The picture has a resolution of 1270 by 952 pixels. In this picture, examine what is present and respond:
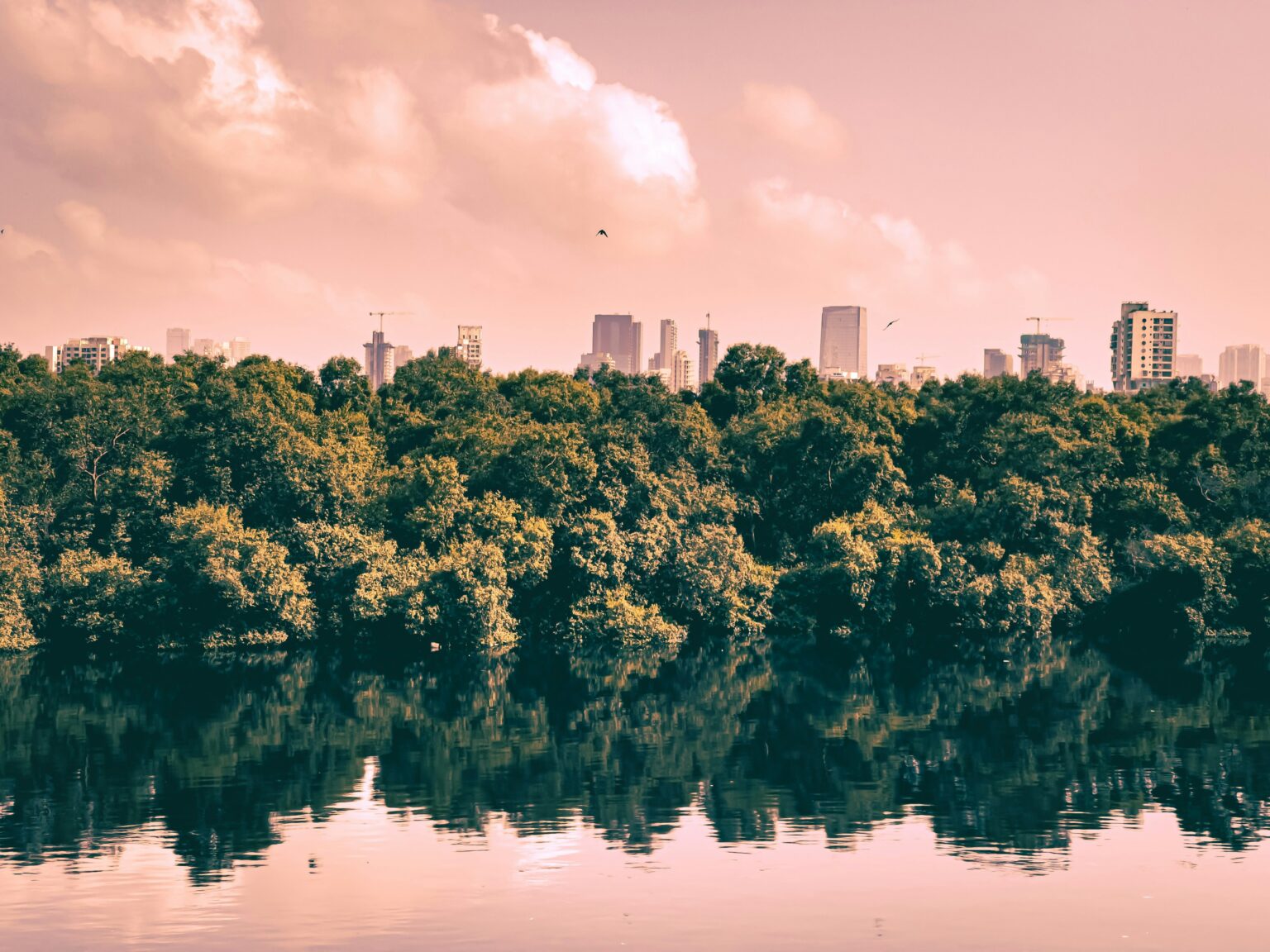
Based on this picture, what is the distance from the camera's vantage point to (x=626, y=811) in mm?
47562

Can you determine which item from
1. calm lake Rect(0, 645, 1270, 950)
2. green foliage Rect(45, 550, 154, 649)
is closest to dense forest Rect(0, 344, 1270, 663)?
green foliage Rect(45, 550, 154, 649)

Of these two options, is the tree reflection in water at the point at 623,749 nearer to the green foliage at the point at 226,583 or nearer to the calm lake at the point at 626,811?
the calm lake at the point at 626,811

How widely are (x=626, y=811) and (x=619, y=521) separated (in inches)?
1676

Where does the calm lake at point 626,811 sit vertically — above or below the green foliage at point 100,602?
below

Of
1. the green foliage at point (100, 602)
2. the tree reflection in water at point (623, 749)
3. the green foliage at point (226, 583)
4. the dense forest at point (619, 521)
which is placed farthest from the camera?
the dense forest at point (619, 521)

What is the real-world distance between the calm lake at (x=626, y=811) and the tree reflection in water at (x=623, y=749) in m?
0.19

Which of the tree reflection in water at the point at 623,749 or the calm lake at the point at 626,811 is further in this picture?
the tree reflection in water at the point at 623,749

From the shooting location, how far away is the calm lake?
120ft

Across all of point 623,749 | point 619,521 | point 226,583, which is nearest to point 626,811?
point 623,749

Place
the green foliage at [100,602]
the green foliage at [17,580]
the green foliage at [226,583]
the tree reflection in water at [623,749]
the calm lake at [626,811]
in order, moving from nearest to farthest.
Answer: the calm lake at [626,811]
the tree reflection in water at [623,749]
the green foliage at [17,580]
the green foliage at [226,583]
the green foliage at [100,602]

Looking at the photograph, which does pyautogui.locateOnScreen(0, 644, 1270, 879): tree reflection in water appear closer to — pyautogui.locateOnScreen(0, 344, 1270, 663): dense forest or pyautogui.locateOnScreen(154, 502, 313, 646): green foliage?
pyautogui.locateOnScreen(154, 502, 313, 646): green foliage

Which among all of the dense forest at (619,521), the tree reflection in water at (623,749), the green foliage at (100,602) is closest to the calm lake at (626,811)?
the tree reflection in water at (623,749)

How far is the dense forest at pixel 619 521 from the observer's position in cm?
8125

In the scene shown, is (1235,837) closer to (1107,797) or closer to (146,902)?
(1107,797)
